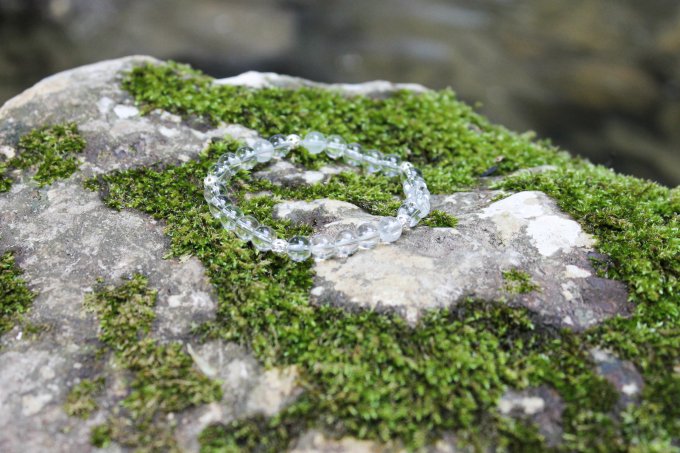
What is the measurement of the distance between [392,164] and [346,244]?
1066 mm

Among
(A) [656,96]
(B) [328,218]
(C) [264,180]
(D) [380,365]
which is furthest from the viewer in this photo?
(A) [656,96]

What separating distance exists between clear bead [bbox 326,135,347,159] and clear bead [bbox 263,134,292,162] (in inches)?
11.1

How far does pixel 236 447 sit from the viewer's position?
244cm

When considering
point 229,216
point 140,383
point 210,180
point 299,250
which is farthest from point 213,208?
point 140,383

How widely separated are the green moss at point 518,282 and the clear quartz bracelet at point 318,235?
67 cm

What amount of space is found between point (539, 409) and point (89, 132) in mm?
3301

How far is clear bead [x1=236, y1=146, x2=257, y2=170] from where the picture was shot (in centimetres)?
388

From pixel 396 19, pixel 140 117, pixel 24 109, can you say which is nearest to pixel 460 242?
pixel 140 117

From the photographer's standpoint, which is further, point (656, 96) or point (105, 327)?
point (656, 96)

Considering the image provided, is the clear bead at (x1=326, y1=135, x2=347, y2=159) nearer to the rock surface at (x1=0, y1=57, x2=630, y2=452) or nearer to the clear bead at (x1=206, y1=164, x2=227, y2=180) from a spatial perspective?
the rock surface at (x1=0, y1=57, x2=630, y2=452)

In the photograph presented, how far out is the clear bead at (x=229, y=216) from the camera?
11.1 feet

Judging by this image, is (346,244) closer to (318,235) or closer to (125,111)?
(318,235)

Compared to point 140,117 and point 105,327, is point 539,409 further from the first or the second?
point 140,117

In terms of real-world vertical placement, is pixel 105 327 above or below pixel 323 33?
above
